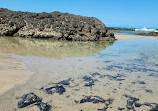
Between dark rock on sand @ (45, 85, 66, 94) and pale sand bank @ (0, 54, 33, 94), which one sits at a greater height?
pale sand bank @ (0, 54, 33, 94)

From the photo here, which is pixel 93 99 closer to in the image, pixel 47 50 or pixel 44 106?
pixel 44 106

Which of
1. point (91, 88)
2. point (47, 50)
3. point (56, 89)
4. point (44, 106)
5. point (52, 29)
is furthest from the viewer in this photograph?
point (52, 29)

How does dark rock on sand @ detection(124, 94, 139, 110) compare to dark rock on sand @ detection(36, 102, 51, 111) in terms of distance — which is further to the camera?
dark rock on sand @ detection(124, 94, 139, 110)

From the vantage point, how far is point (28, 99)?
2.50 metres

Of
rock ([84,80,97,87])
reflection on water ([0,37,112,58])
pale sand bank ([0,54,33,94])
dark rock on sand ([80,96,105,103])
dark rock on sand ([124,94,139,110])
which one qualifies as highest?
reflection on water ([0,37,112,58])

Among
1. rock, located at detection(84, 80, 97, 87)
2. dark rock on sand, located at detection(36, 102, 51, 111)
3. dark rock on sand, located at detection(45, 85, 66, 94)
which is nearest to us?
dark rock on sand, located at detection(36, 102, 51, 111)

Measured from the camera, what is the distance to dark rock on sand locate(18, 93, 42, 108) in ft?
7.87

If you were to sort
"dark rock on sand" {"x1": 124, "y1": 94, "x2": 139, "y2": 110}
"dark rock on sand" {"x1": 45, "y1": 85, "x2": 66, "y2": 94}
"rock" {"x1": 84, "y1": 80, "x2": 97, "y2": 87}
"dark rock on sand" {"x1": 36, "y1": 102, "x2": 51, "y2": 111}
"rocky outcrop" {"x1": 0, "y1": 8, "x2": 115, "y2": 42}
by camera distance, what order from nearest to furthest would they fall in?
"dark rock on sand" {"x1": 36, "y1": 102, "x2": 51, "y2": 111}
"dark rock on sand" {"x1": 124, "y1": 94, "x2": 139, "y2": 110}
"dark rock on sand" {"x1": 45, "y1": 85, "x2": 66, "y2": 94}
"rock" {"x1": 84, "y1": 80, "x2": 97, "y2": 87}
"rocky outcrop" {"x1": 0, "y1": 8, "x2": 115, "y2": 42}

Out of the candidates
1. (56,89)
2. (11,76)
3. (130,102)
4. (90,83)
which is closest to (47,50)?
(11,76)

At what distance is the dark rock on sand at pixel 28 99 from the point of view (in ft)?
7.87

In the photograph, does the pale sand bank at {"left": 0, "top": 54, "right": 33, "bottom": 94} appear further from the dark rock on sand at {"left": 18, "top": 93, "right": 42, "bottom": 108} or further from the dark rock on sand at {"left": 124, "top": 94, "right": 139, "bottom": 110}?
the dark rock on sand at {"left": 124, "top": 94, "right": 139, "bottom": 110}

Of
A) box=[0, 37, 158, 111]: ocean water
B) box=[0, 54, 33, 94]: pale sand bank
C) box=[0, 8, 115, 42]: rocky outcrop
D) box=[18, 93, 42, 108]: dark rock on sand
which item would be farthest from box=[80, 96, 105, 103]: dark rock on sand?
box=[0, 8, 115, 42]: rocky outcrop

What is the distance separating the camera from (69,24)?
1381 centimetres

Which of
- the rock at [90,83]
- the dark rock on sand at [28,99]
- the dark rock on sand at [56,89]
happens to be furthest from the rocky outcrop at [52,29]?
the dark rock on sand at [28,99]
